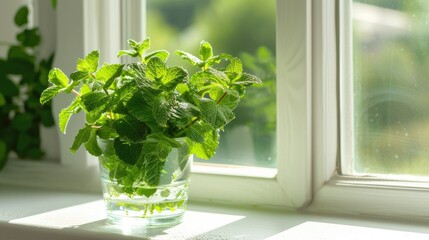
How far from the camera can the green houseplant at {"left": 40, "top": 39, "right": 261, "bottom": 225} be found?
0.93m

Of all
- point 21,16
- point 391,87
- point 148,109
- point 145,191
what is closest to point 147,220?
point 145,191

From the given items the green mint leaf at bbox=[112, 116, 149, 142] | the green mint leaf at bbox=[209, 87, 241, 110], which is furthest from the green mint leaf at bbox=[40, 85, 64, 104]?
the green mint leaf at bbox=[209, 87, 241, 110]

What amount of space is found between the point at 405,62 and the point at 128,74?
16.3 inches

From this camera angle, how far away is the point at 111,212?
103 cm

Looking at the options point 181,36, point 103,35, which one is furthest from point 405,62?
point 103,35

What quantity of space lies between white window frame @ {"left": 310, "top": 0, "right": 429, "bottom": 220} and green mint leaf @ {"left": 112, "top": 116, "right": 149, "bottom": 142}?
311 mm

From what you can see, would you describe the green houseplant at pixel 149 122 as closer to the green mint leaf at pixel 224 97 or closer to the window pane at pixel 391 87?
the green mint leaf at pixel 224 97

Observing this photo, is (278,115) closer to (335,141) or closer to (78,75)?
(335,141)

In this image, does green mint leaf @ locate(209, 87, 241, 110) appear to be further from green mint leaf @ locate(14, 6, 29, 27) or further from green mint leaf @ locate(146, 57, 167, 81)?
green mint leaf @ locate(14, 6, 29, 27)

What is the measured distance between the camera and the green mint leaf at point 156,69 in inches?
37.3

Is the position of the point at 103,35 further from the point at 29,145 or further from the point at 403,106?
the point at 403,106

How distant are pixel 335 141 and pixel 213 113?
283mm

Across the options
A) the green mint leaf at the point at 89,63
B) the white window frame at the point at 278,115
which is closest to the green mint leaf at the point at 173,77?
the green mint leaf at the point at 89,63

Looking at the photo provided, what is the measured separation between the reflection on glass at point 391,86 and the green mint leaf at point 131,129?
37 cm
